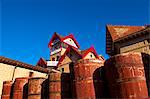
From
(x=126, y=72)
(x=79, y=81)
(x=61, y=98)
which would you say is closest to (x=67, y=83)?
(x=61, y=98)

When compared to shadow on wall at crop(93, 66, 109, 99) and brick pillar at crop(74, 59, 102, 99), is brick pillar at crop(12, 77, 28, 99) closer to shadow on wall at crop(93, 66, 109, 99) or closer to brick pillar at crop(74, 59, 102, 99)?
brick pillar at crop(74, 59, 102, 99)

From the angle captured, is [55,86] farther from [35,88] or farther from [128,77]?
[128,77]

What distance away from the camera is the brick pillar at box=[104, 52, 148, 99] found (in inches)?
279

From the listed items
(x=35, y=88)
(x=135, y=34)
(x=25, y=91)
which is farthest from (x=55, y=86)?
(x=135, y=34)

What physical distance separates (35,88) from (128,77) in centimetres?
528

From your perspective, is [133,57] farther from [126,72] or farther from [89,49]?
[89,49]

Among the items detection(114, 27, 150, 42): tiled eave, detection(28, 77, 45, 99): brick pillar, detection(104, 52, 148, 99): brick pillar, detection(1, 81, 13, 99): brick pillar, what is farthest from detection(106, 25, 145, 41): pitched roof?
detection(104, 52, 148, 99): brick pillar

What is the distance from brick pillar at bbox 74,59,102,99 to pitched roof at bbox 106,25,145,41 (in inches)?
417

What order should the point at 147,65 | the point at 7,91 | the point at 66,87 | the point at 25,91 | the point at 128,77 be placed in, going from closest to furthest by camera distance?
the point at 128,77, the point at 147,65, the point at 66,87, the point at 25,91, the point at 7,91

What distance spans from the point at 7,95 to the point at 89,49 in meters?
29.8

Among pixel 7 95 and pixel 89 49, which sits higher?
pixel 89 49

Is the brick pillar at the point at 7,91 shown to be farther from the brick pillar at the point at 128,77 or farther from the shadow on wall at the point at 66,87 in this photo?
the brick pillar at the point at 128,77

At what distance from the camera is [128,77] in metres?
7.29

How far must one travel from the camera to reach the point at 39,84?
10750mm
